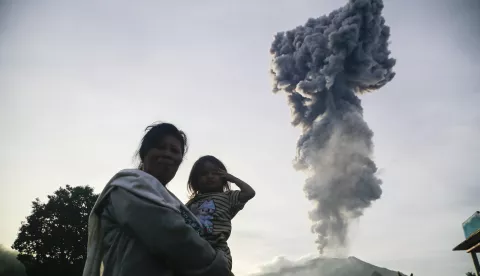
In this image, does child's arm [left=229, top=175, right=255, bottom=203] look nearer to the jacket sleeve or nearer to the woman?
the woman

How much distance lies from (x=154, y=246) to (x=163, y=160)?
0.85 meters

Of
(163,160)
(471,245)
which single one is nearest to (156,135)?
(163,160)

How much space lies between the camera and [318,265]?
6014 inches

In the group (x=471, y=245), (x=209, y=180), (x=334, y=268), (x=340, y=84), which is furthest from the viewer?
(x=334, y=268)

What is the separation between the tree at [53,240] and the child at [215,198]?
63.3ft

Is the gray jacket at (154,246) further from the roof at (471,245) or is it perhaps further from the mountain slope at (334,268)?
the mountain slope at (334,268)

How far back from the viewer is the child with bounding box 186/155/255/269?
2291 millimetres

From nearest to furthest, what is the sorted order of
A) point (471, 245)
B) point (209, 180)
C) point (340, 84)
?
1. point (209, 180)
2. point (471, 245)
3. point (340, 84)

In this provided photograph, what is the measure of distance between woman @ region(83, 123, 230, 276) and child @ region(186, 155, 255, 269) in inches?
29.1

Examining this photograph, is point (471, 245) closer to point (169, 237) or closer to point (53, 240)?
point (169, 237)

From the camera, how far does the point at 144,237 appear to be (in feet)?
4.25

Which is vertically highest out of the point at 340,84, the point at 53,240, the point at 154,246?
the point at 340,84

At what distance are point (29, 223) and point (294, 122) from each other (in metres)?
28.4

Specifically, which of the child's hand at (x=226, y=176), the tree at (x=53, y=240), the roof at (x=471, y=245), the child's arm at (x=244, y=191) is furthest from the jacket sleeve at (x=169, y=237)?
the tree at (x=53, y=240)
